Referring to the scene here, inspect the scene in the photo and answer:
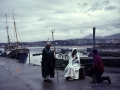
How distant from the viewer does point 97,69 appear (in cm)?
915

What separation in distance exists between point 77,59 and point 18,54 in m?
27.3

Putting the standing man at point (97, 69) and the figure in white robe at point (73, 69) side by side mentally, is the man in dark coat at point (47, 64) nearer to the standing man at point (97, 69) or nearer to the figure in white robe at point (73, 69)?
the figure in white robe at point (73, 69)

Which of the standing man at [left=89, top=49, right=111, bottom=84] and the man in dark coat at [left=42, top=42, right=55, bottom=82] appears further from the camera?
the man in dark coat at [left=42, top=42, right=55, bottom=82]

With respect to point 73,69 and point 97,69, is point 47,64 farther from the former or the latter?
point 97,69

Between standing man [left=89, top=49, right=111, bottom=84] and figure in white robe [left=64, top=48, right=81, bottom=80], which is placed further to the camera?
figure in white robe [left=64, top=48, right=81, bottom=80]

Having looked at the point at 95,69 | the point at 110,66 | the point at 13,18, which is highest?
the point at 13,18

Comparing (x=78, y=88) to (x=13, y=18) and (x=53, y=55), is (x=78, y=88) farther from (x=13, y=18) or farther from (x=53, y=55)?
(x=13, y=18)

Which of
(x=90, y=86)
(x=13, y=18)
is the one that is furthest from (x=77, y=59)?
(x=13, y=18)

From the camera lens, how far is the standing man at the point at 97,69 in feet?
29.9

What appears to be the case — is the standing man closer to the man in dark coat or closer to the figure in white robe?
the figure in white robe

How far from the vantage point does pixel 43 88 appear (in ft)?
28.2

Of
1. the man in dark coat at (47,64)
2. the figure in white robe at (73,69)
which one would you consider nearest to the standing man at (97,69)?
the figure in white robe at (73,69)

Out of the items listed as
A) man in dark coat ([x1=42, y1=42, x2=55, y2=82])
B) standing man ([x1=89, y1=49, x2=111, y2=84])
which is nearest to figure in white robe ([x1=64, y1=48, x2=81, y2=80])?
man in dark coat ([x1=42, y1=42, x2=55, y2=82])

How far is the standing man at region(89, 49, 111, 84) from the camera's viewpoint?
9102 millimetres
